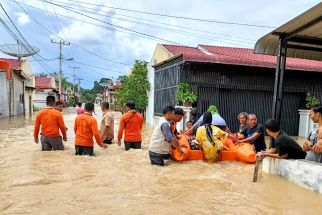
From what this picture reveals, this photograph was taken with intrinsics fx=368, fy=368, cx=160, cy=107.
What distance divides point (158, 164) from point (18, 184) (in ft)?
8.99

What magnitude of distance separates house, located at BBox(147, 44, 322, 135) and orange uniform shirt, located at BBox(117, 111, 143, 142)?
557 centimetres

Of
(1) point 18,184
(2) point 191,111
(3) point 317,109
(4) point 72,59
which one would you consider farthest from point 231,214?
(4) point 72,59

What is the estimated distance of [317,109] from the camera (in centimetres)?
593

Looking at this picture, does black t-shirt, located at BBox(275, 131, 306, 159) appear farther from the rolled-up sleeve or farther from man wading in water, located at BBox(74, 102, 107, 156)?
man wading in water, located at BBox(74, 102, 107, 156)

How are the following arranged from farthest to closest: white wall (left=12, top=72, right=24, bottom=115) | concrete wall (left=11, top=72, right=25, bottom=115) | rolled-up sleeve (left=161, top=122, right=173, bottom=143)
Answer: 1. white wall (left=12, top=72, right=24, bottom=115)
2. concrete wall (left=11, top=72, right=25, bottom=115)
3. rolled-up sleeve (left=161, top=122, right=173, bottom=143)

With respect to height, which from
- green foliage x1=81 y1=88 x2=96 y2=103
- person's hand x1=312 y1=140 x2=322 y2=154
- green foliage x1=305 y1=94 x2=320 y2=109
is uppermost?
green foliage x1=305 y1=94 x2=320 y2=109

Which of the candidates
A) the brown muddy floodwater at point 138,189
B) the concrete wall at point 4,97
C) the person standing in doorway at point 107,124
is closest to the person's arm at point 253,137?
the brown muddy floodwater at point 138,189

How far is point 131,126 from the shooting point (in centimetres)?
917

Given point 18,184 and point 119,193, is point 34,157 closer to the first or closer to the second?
point 18,184

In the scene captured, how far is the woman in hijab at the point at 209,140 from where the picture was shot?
792cm

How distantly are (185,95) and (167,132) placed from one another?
23.3ft

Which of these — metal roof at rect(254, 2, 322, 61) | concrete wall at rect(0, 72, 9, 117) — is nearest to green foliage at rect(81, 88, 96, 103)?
concrete wall at rect(0, 72, 9, 117)

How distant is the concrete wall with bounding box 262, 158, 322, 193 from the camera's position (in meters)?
5.70

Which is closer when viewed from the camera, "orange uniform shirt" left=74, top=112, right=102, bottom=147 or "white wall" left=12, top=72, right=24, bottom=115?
"orange uniform shirt" left=74, top=112, right=102, bottom=147
